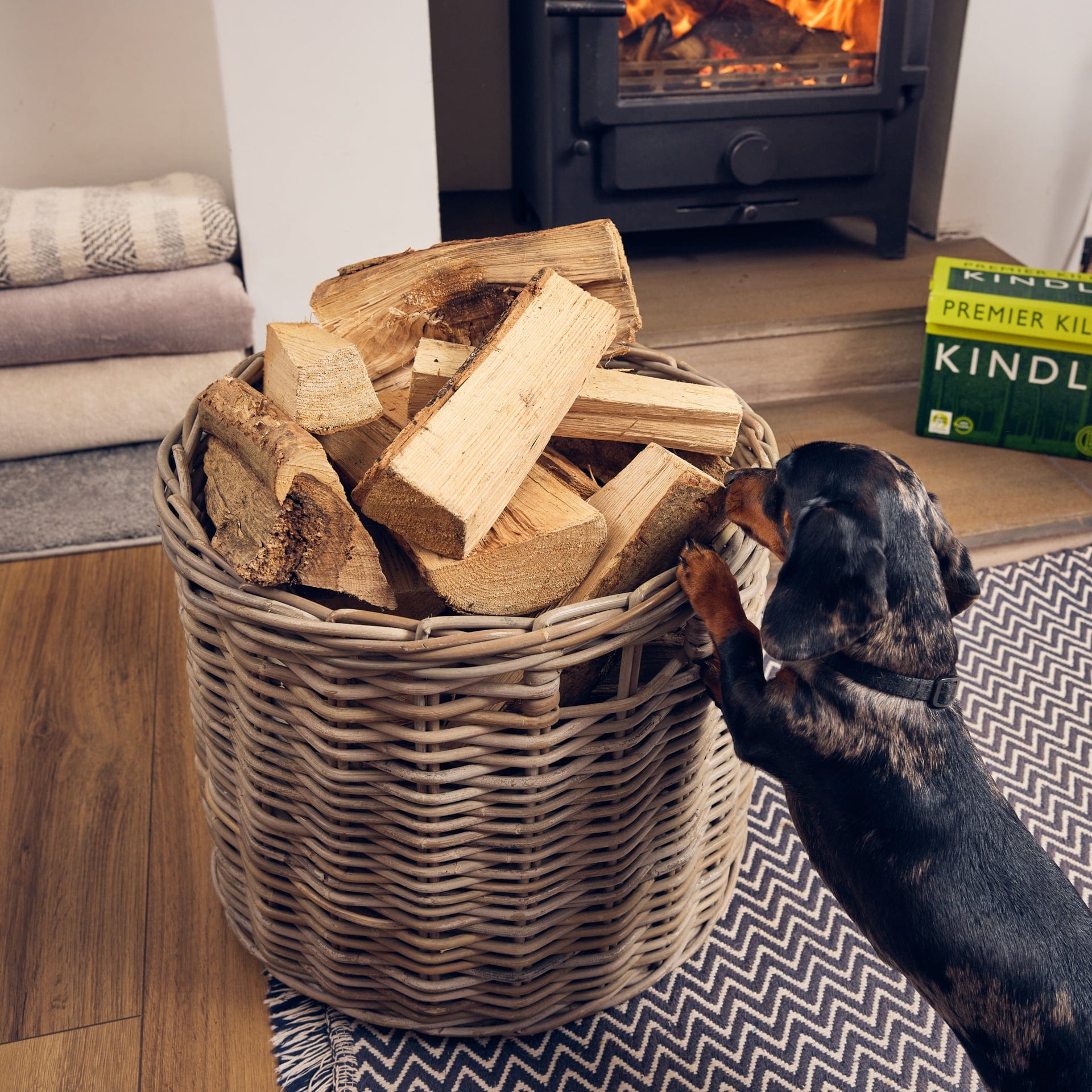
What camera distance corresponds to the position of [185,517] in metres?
1.01

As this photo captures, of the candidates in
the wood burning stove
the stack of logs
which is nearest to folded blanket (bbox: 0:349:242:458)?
the wood burning stove

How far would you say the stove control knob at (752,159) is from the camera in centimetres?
213

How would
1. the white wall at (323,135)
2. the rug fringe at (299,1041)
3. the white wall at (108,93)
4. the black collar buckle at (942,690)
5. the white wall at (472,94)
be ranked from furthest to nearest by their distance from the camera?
1. the white wall at (472,94)
2. the white wall at (108,93)
3. the white wall at (323,135)
4. the rug fringe at (299,1041)
5. the black collar buckle at (942,690)

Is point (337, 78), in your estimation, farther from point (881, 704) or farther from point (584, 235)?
point (881, 704)

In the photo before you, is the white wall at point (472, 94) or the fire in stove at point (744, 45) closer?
the fire in stove at point (744, 45)

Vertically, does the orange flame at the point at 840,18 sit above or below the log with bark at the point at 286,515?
above

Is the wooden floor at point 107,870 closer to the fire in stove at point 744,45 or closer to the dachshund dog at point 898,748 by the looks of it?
the dachshund dog at point 898,748

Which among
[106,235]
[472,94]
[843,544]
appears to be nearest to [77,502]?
[106,235]

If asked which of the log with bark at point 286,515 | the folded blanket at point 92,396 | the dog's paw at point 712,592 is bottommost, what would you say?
the folded blanket at point 92,396

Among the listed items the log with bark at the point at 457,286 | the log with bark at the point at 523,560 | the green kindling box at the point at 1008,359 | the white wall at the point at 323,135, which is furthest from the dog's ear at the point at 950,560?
the white wall at the point at 323,135

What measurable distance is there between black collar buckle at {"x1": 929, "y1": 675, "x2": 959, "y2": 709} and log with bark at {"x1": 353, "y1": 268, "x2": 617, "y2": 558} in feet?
1.43

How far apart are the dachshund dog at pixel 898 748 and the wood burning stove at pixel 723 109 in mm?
1281

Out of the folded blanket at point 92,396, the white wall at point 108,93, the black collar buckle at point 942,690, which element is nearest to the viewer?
the black collar buckle at point 942,690

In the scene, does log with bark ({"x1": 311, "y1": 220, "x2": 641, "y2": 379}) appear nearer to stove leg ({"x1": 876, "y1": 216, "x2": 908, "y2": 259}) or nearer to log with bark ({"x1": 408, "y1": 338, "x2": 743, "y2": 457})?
log with bark ({"x1": 408, "y1": 338, "x2": 743, "y2": 457})
